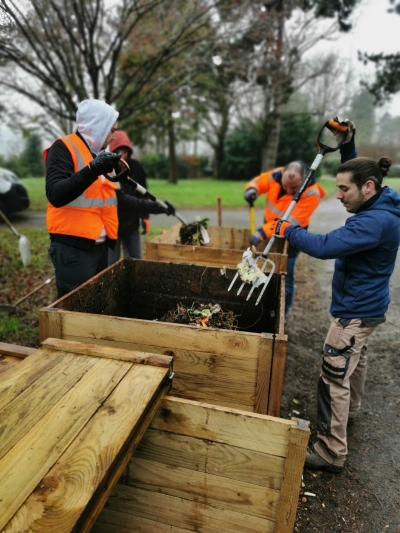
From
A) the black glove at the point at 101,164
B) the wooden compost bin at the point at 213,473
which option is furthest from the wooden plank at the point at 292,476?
the black glove at the point at 101,164

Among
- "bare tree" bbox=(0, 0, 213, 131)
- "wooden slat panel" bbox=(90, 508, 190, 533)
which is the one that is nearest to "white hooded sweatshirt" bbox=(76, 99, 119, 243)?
"wooden slat panel" bbox=(90, 508, 190, 533)

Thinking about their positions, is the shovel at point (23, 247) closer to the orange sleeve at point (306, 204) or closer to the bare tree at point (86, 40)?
the bare tree at point (86, 40)

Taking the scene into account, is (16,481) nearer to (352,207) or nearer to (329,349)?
(329,349)

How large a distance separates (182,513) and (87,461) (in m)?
0.87

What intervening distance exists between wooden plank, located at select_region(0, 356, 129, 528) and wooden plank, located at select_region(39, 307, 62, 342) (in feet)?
2.01

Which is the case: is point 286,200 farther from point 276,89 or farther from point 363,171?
point 276,89

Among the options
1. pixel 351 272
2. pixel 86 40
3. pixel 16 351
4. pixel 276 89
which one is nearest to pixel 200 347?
pixel 16 351

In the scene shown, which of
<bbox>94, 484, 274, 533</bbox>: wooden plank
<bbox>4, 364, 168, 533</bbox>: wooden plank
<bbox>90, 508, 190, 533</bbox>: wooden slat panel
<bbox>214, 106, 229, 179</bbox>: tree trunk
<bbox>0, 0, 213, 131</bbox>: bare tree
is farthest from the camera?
<bbox>214, 106, 229, 179</bbox>: tree trunk

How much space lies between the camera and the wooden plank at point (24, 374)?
1665mm

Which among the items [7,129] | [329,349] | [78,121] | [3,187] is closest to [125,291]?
[78,121]

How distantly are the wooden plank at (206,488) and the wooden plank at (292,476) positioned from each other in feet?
0.13

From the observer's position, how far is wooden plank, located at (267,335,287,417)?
2070mm

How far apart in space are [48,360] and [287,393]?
97.6 inches

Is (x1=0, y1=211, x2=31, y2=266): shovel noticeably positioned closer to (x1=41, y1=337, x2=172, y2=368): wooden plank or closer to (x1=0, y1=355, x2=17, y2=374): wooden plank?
(x1=0, y1=355, x2=17, y2=374): wooden plank
